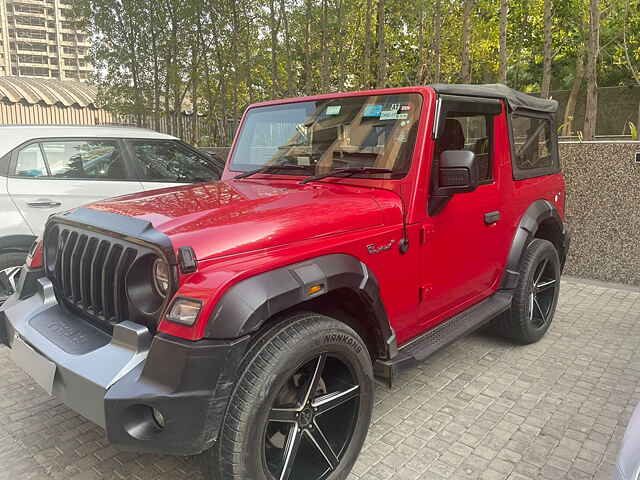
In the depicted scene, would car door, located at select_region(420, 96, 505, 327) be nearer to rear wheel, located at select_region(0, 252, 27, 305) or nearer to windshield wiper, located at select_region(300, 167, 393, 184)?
windshield wiper, located at select_region(300, 167, 393, 184)

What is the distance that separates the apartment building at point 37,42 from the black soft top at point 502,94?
111 m

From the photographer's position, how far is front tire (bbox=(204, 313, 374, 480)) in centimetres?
212

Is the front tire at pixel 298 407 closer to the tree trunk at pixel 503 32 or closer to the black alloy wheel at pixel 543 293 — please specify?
the black alloy wheel at pixel 543 293

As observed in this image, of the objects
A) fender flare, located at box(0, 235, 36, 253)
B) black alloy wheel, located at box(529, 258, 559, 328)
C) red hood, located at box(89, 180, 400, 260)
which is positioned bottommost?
black alloy wheel, located at box(529, 258, 559, 328)

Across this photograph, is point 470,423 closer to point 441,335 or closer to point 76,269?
point 441,335

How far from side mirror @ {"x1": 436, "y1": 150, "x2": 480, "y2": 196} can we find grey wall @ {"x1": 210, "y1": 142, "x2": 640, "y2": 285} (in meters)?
4.02

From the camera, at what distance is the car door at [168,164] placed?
5.79 meters

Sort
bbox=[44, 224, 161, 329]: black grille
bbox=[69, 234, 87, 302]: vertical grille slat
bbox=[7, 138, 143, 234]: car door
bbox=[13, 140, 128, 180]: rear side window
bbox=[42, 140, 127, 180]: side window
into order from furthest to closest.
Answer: bbox=[42, 140, 127, 180]: side window < bbox=[13, 140, 128, 180]: rear side window < bbox=[7, 138, 143, 234]: car door < bbox=[69, 234, 87, 302]: vertical grille slat < bbox=[44, 224, 161, 329]: black grille

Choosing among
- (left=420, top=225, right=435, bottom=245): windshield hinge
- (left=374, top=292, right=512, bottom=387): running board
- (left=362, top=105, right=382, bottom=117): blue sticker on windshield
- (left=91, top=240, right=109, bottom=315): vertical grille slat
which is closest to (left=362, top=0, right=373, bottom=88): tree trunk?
(left=362, top=105, right=382, bottom=117): blue sticker on windshield

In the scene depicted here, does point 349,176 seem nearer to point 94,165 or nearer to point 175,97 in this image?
point 94,165

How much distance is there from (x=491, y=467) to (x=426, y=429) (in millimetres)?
471

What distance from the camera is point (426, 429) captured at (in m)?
3.23

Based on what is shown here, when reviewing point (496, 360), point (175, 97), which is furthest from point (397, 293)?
point (175, 97)

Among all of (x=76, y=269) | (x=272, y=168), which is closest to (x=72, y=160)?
(x=272, y=168)
